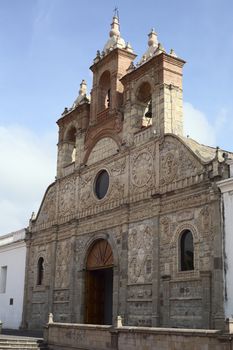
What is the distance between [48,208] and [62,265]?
462cm

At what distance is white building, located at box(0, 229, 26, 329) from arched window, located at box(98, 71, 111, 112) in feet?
35.6

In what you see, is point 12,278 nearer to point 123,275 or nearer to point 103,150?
point 103,150

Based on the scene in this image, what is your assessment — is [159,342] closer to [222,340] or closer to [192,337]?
[192,337]

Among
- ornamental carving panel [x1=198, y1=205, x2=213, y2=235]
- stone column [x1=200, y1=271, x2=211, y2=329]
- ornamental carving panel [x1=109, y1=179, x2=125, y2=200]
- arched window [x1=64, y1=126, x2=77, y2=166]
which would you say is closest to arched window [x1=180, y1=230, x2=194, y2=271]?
ornamental carving panel [x1=198, y1=205, x2=213, y2=235]

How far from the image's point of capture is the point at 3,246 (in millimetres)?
34312

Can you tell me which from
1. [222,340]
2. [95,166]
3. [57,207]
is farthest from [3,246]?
[222,340]

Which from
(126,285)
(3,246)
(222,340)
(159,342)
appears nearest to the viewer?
(222,340)

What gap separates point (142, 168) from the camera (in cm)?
2267

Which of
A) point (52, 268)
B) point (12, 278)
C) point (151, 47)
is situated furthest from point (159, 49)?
point (12, 278)

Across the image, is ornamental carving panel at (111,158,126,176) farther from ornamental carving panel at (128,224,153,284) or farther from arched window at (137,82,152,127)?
ornamental carving panel at (128,224,153,284)

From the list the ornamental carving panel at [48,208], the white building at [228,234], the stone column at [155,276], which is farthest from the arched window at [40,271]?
the white building at [228,234]

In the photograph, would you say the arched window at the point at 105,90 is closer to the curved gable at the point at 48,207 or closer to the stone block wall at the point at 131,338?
the curved gable at the point at 48,207

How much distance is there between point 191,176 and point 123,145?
5.49m

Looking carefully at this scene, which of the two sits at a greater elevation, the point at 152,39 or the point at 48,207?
the point at 152,39
